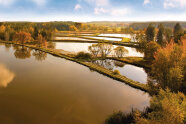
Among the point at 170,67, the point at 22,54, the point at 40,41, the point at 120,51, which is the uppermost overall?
the point at 40,41

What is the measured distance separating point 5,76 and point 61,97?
52.2 feet

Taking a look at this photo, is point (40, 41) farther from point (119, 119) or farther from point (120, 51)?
point (119, 119)

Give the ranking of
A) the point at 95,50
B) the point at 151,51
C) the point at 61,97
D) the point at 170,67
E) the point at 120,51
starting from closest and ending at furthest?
the point at 170,67 < the point at 61,97 < the point at 151,51 < the point at 95,50 < the point at 120,51

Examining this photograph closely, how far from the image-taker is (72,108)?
1928cm

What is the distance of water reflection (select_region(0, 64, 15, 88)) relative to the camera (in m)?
26.3

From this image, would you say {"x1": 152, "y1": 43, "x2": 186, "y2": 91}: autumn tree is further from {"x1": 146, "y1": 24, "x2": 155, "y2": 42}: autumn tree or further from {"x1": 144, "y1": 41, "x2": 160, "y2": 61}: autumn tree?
{"x1": 146, "y1": 24, "x2": 155, "y2": 42}: autumn tree

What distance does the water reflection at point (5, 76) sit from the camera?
26.3 metres

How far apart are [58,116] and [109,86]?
12508 mm

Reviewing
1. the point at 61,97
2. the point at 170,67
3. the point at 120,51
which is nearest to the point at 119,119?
the point at 61,97

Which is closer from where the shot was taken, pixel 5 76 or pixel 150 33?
pixel 5 76

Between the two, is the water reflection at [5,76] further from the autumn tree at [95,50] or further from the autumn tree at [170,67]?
the autumn tree at [170,67]

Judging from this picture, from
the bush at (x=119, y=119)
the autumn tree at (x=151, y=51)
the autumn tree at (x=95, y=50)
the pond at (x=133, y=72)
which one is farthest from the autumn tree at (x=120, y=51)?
the bush at (x=119, y=119)

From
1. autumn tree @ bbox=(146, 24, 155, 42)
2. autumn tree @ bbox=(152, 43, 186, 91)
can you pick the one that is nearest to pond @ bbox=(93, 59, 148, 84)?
autumn tree @ bbox=(152, 43, 186, 91)

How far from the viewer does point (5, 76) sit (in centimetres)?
2939
